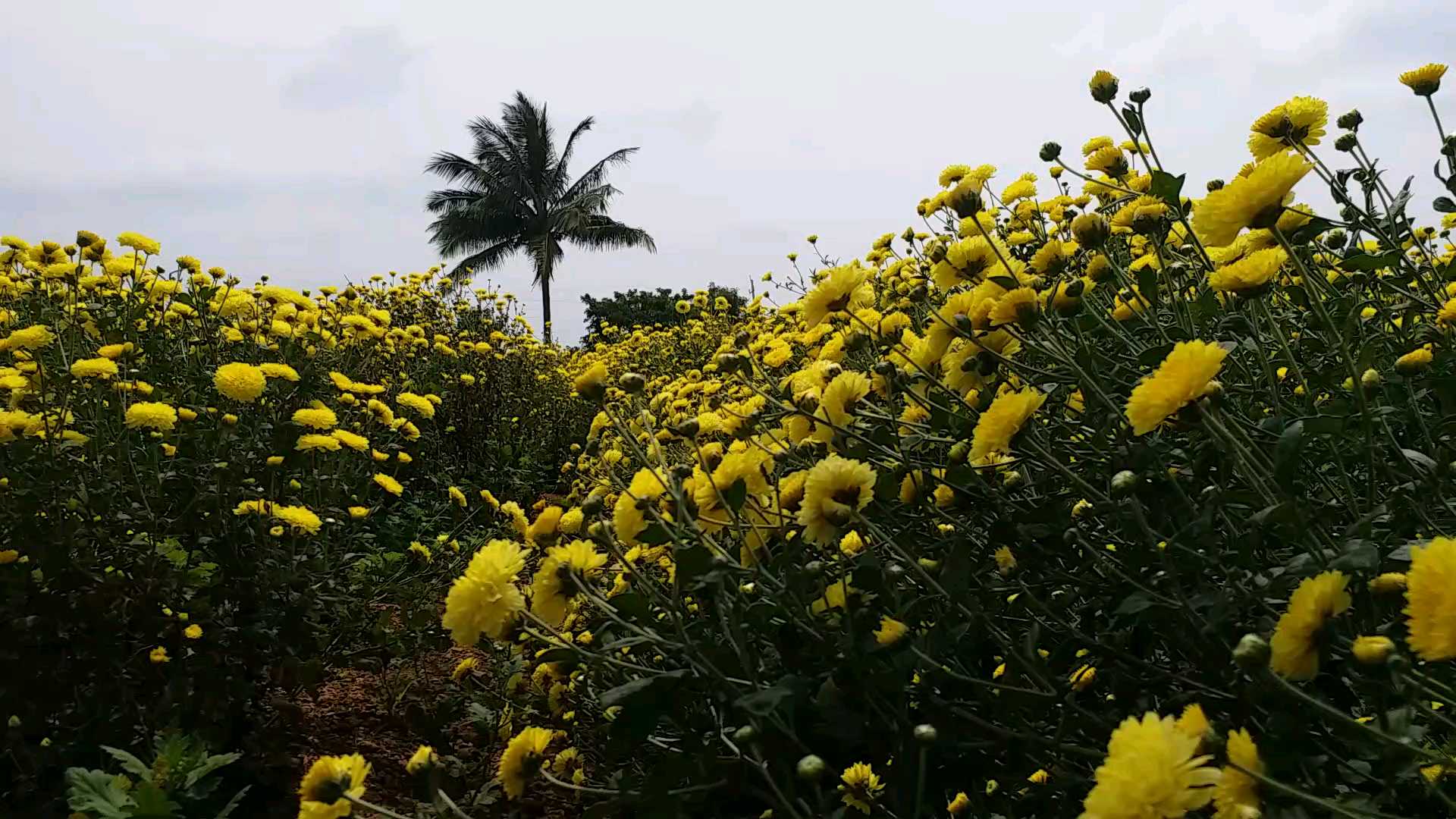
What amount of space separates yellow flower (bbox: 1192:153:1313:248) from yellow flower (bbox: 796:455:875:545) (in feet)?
2.01

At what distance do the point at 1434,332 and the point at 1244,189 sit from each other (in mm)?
569

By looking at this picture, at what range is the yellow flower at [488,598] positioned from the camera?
1.19m

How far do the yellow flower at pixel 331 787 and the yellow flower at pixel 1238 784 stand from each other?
926 millimetres

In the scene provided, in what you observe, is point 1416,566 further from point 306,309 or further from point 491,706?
point 306,309

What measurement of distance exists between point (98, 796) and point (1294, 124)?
87.6 inches

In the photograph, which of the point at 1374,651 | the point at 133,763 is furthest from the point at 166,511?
the point at 1374,651

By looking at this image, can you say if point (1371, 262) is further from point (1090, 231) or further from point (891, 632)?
point (891, 632)

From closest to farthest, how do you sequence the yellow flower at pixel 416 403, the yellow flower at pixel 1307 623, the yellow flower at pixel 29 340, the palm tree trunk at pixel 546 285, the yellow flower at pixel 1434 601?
1. the yellow flower at pixel 1434 601
2. the yellow flower at pixel 1307 623
3. the yellow flower at pixel 29 340
4. the yellow flower at pixel 416 403
5. the palm tree trunk at pixel 546 285

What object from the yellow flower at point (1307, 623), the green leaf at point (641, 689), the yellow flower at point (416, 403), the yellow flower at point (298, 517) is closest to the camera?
the yellow flower at point (1307, 623)

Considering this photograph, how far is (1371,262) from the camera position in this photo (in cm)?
145

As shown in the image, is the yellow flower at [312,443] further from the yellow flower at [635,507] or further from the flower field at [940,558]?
the yellow flower at [635,507]

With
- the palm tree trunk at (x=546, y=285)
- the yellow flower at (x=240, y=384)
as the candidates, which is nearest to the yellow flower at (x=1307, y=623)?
the yellow flower at (x=240, y=384)

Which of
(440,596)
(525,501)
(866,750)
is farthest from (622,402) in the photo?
(866,750)

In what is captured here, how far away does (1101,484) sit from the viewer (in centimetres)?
152
